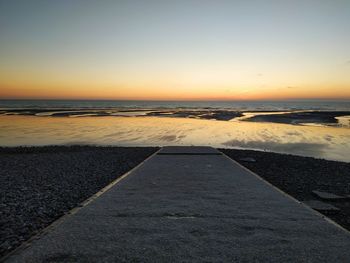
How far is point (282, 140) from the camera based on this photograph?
25.4m

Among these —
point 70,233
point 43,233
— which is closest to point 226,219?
point 70,233

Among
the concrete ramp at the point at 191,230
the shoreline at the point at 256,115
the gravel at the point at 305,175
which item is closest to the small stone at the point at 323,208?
the gravel at the point at 305,175

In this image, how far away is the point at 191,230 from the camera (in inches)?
207

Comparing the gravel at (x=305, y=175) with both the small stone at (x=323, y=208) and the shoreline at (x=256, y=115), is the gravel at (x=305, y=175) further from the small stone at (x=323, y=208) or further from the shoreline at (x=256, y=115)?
the shoreline at (x=256, y=115)

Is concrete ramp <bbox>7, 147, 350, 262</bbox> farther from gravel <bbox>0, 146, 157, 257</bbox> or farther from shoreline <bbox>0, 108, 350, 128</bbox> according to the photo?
shoreline <bbox>0, 108, 350, 128</bbox>

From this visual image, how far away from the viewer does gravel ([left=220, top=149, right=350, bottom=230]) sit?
30.4 feet

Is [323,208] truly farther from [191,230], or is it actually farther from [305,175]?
[305,175]

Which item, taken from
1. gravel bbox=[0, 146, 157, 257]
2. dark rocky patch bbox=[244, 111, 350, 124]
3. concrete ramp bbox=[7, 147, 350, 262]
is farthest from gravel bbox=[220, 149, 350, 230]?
dark rocky patch bbox=[244, 111, 350, 124]

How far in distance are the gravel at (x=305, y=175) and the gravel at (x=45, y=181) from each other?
577 cm

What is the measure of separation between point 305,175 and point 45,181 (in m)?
9.51

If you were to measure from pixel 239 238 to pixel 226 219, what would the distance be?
0.89m

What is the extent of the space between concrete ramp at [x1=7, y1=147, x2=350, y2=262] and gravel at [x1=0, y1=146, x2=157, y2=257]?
1.08m

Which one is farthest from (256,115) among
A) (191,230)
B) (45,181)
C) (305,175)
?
(191,230)

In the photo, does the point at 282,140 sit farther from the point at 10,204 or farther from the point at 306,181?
the point at 10,204
